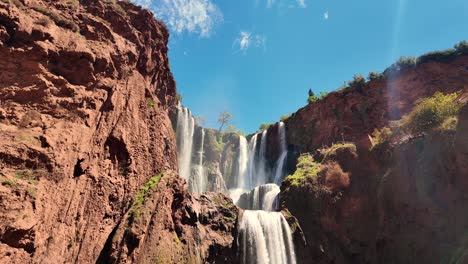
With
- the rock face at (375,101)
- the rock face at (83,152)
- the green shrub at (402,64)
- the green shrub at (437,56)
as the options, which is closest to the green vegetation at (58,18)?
the rock face at (83,152)

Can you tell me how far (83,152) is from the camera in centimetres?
1556

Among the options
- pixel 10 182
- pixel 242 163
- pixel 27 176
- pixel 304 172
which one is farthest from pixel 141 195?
pixel 242 163

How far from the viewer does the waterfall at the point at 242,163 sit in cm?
4800

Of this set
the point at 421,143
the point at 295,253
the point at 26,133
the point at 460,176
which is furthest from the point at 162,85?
the point at 460,176

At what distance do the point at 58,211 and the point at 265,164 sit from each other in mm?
35649

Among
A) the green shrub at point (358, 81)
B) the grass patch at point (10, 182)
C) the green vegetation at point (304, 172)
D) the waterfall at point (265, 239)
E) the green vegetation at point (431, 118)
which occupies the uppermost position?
the green shrub at point (358, 81)

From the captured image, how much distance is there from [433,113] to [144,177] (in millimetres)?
20026

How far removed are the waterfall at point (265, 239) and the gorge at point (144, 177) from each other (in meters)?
0.07

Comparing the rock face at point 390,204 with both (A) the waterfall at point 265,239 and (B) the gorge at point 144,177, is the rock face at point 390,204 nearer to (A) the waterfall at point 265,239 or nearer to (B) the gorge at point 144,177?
(B) the gorge at point 144,177

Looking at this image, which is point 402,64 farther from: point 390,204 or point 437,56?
point 390,204

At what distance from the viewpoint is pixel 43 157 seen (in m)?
13.4

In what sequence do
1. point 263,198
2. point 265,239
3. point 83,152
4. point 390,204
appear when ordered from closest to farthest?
point 83,152 → point 265,239 → point 390,204 → point 263,198

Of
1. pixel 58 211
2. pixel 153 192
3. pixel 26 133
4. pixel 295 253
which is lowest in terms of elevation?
pixel 295 253

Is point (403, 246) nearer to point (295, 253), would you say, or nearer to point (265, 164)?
point (295, 253)
